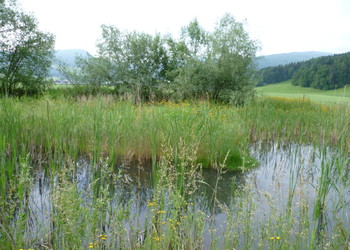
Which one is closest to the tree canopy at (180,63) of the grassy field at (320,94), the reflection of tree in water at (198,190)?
the grassy field at (320,94)

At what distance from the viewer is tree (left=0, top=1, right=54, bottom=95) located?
71.2ft

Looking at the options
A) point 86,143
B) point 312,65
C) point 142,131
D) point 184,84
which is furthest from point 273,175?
point 312,65

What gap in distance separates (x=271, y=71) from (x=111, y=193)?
69.0 meters

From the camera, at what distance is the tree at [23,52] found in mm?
21703

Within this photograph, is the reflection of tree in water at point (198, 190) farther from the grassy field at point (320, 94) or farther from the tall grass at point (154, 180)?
the grassy field at point (320, 94)

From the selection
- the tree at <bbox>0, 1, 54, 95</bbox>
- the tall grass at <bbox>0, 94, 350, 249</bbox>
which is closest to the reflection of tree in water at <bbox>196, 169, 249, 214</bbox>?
the tall grass at <bbox>0, 94, 350, 249</bbox>

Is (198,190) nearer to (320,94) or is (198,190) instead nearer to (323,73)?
(320,94)

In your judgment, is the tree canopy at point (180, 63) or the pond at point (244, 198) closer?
the pond at point (244, 198)

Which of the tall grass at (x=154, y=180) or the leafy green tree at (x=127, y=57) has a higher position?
the leafy green tree at (x=127, y=57)

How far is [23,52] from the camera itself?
73.2ft

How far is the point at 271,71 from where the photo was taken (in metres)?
67.1

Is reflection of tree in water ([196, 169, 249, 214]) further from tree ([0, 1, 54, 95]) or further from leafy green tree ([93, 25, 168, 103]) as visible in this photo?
tree ([0, 1, 54, 95])

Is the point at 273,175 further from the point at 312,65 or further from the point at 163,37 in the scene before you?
the point at 312,65

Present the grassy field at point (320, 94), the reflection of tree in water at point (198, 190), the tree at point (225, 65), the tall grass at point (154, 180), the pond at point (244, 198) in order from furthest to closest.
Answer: the tree at point (225, 65)
the grassy field at point (320, 94)
the reflection of tree in water at point (198, 190)
the pond at point (244, 198)
the tall grass at point (154, 180)
